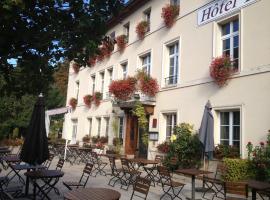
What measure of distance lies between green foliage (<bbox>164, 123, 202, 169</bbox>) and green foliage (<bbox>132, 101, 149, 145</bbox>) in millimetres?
3116

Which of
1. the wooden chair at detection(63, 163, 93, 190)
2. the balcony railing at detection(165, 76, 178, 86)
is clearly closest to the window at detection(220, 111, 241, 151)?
the balcony railing at detection(165, 76, 178, 86)

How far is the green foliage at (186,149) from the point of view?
1225 cm

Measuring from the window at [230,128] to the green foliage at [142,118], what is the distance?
175 inches

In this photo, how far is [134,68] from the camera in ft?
59.9

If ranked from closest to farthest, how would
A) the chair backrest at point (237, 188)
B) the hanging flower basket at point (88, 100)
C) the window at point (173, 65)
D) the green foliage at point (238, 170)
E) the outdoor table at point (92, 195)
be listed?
the outdoor table at point (92, 195)
the chair backrest at point (237, 188)
the green foliage at point (238, 170)
the window at point (173, 65)
the hanging flower basket at point (88, 100)

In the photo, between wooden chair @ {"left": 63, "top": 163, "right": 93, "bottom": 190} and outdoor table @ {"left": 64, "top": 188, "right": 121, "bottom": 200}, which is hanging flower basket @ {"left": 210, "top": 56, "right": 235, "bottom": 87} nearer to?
wooden chair @ {"left": 63, "top": 163, "right": 93, "bottom": 190}

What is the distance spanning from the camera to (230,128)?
11.5 meters

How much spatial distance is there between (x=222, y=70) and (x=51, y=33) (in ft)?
24.0

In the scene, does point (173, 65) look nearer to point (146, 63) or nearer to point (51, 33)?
point (146, 63)

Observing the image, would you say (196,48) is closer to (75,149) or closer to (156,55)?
(156,55)

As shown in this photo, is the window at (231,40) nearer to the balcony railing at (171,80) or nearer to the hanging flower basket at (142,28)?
the balcony railing at (171,80)

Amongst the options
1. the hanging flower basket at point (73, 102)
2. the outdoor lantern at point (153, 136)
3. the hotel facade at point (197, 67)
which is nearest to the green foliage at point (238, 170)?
the hotel facade at point (197, 67)

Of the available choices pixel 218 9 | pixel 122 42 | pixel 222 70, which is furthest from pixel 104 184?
pixel 122 42

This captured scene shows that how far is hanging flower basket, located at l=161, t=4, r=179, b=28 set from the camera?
15.1 m
